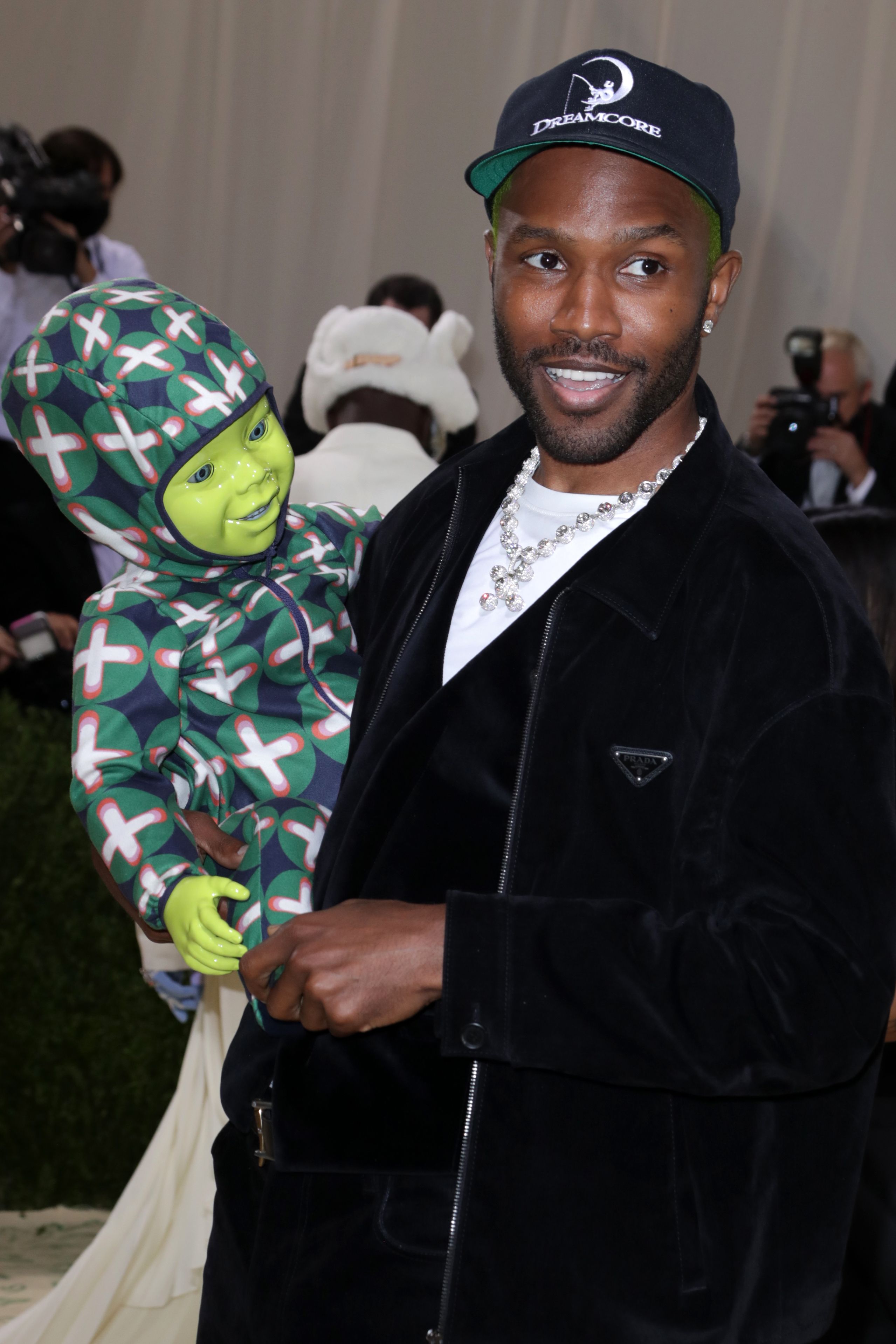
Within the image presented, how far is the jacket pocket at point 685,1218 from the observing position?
3.96 ft

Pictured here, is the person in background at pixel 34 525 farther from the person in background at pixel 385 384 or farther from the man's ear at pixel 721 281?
the man's ear at pixel 721 281

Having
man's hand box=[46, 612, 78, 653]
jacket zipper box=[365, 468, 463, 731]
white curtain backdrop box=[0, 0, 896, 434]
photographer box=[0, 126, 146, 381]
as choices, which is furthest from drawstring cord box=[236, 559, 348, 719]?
white curtain backdrop box=[0, 0, 896, 434]

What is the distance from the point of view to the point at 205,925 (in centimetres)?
148

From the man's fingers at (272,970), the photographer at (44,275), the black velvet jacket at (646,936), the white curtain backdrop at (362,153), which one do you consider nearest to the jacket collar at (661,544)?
the black velvet jacket at (646,936)

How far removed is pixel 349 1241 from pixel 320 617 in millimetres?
706

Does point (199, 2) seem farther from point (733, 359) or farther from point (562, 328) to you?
point (562, 328)

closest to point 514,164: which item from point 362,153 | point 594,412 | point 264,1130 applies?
point 594,412

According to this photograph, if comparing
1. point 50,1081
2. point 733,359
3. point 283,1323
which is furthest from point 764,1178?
point 733,359

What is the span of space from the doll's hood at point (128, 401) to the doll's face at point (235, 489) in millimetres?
17

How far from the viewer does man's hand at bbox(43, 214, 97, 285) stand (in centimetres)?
448

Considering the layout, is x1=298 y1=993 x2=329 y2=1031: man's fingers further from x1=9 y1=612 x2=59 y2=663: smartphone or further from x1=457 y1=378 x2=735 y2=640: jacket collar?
x1=9 y1=612 x2=59 y2=663: smartphone

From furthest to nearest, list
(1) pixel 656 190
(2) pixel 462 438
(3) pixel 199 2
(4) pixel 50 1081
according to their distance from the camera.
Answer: (3) pixel 199 2, (2) pixel 462 438, (4) pixel 50 1081, (1) pixel 656 190

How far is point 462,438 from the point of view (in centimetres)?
413

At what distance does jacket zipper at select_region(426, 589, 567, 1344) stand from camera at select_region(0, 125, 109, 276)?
3.55 m
